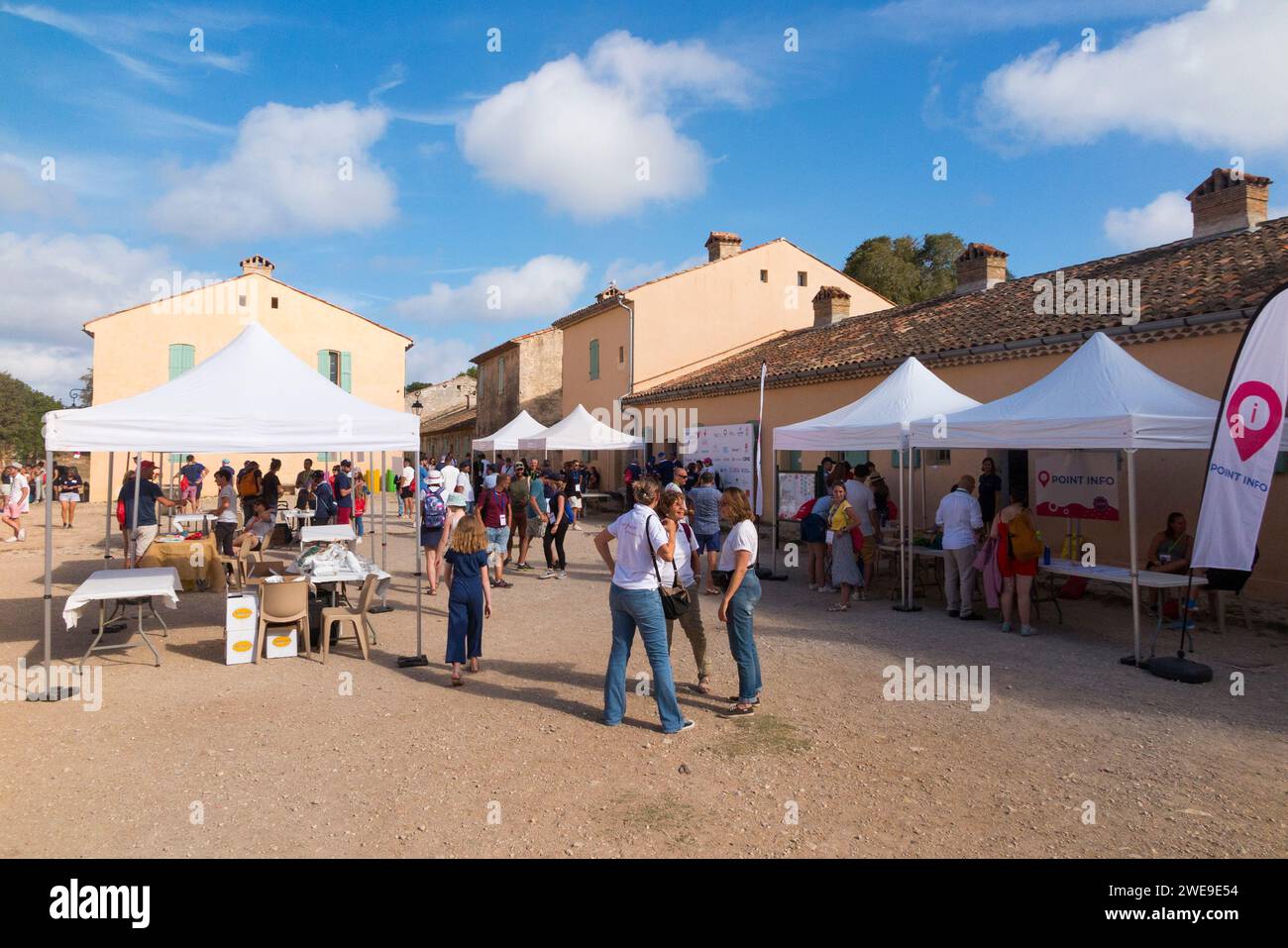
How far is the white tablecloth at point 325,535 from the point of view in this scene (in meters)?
9.73

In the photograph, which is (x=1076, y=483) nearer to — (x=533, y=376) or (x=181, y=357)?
(x=533, y=376)

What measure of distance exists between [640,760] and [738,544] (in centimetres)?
158

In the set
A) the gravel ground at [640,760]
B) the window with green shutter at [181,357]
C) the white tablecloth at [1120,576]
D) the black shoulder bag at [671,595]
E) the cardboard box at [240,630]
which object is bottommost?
the gravel ground at [640,760]

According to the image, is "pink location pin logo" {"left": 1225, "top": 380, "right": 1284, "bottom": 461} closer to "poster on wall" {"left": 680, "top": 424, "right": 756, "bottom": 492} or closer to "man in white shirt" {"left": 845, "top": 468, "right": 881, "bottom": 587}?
"man in white shirt" {"left": 845, "top": 468, "right": 881, "bottom": 587}

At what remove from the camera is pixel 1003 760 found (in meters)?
4.68

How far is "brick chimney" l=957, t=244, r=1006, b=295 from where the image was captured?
1739cm

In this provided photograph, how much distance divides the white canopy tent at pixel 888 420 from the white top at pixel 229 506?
7.87m

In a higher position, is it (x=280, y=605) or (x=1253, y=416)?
(x=1253, y=416)

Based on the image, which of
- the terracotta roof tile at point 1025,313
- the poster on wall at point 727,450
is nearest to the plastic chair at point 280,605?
the terracotta roof tile at point 1025,313

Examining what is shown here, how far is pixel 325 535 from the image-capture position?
10.2 m

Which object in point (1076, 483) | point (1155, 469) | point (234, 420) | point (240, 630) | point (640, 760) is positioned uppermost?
point (234, 420)

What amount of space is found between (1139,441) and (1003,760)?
3703 mm

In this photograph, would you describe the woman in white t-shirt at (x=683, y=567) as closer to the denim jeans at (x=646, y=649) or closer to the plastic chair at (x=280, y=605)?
the denim jeans at (x=646, y=649)

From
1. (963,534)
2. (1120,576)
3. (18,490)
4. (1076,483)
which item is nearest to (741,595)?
(963,534)
